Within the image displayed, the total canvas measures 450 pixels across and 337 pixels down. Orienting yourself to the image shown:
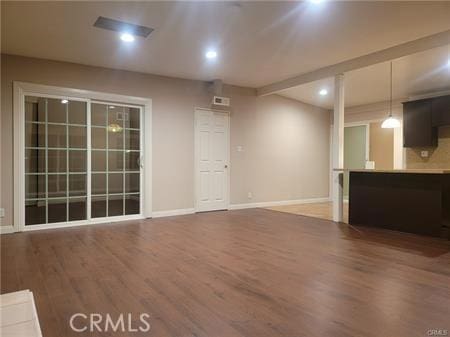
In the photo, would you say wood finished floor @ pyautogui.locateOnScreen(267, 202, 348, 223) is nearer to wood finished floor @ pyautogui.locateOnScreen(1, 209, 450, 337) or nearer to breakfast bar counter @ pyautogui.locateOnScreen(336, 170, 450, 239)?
breakfast bar counter @ pyautogui.locateOnScreen(336, 170, 450, 239)

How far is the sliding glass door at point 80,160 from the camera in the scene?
484cm

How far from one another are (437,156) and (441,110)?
3.23 ft

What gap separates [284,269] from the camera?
296 cm

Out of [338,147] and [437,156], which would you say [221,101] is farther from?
[437,156]

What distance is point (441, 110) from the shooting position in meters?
6.03

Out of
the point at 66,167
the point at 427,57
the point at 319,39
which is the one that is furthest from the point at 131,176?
the point at 427,57

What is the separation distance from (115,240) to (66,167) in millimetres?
1764

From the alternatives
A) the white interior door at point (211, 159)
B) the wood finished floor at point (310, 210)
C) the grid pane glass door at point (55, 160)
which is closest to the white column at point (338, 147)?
the wood finished floor at point (310, 210)

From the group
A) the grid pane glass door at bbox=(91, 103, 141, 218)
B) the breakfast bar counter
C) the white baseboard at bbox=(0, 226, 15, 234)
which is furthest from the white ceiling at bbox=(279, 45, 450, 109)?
the white baseboard at bbox=(0, 226, 15, 234)

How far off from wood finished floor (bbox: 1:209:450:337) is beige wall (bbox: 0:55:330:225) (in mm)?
1603

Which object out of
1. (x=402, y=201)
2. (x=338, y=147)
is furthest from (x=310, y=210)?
(x=402, y=201)

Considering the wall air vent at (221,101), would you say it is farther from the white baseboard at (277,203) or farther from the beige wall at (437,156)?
the beige wall at (437,156)

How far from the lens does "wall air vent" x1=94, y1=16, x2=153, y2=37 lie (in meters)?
3.61

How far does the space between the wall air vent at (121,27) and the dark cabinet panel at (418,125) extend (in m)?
5.60
